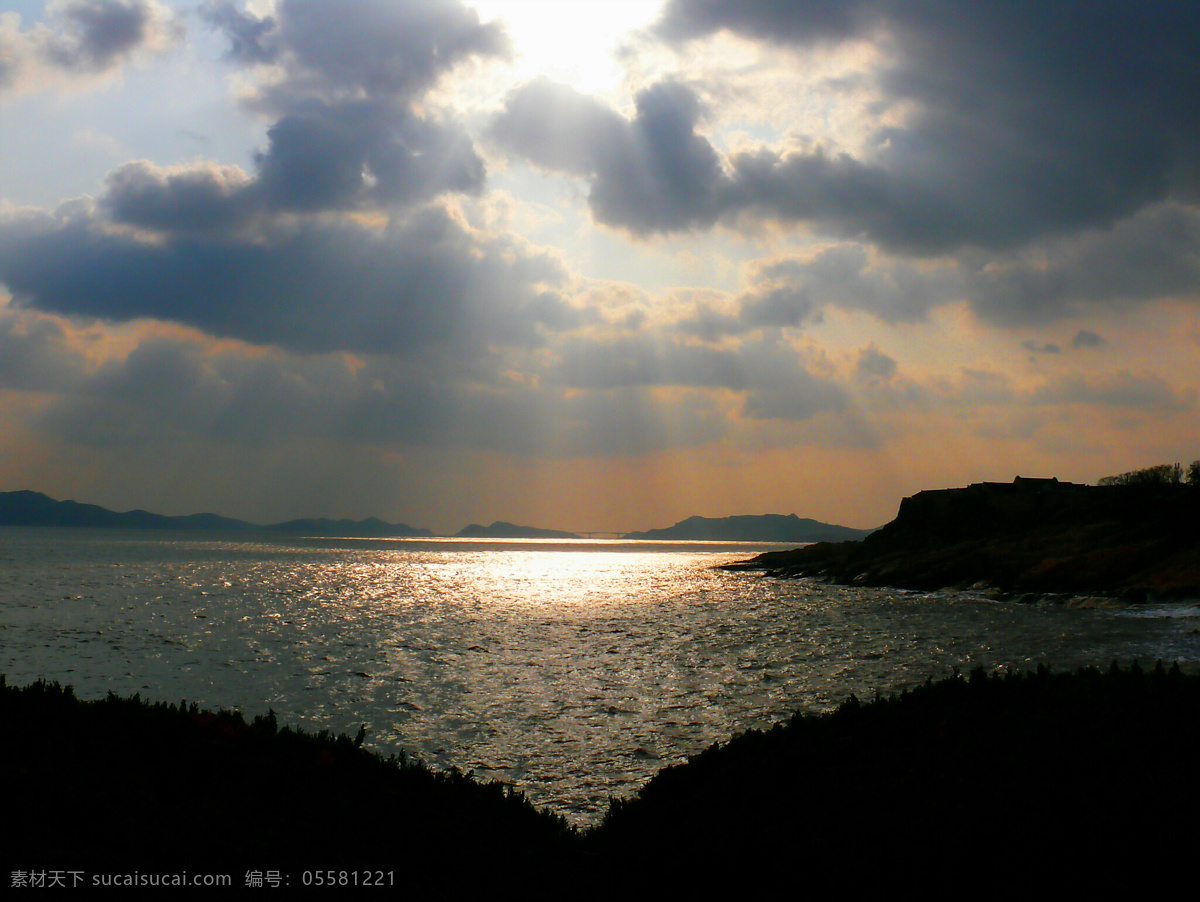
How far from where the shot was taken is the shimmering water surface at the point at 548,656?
75.8 ft

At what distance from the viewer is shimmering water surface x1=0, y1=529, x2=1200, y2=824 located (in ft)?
75.8

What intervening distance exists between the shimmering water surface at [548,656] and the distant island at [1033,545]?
5.49m

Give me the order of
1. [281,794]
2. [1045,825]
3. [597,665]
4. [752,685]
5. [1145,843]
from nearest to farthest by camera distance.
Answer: [1145,843]
[1045,825]
[281,794]
[752,685]
[597,665]

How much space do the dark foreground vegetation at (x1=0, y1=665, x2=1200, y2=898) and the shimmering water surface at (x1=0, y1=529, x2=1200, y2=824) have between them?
17.3 feet

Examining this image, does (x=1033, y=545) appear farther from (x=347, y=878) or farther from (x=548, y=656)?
(x=347, y=878)

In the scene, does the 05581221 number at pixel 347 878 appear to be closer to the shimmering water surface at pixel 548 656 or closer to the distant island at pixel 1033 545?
the shimmering water surface at pixel 548 656

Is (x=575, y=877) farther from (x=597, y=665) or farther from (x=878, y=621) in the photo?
(x=878, y=621)

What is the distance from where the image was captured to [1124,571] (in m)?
60.0

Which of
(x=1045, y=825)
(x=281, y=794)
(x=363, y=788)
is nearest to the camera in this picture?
(x=1045, y=825)

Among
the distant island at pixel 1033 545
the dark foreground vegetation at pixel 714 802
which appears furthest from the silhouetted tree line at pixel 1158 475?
the dark foreground vegetation at pixel 714 802

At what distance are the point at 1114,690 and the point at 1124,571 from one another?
58940 mm

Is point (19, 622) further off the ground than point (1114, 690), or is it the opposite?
point (1114, 690)

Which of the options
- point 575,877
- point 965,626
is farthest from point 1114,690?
point 965,626

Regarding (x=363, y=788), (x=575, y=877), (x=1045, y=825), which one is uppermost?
(x=1045, y=825)
